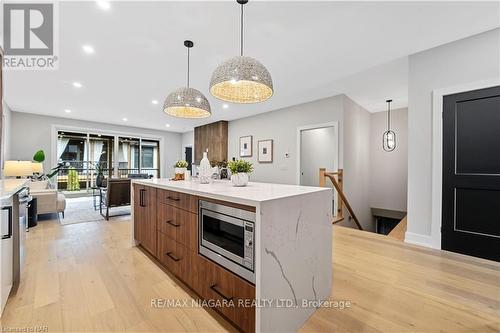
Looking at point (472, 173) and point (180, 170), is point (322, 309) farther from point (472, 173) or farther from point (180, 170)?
point (472, 173)

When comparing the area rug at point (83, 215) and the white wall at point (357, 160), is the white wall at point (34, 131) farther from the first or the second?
the white wall at point (357, 160)

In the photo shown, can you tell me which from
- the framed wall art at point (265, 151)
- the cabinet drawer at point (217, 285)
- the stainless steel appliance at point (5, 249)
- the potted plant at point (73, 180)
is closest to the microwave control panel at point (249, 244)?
the cabinet drawer at point (217, 285)

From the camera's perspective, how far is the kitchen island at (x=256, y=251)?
121cm

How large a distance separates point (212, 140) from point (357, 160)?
4430 millimetres

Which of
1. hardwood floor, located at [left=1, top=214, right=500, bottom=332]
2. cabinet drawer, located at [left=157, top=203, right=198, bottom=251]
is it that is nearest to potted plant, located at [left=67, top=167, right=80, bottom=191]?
hardwood floor, located at [left=1, top=214, right=500, bottom=332]

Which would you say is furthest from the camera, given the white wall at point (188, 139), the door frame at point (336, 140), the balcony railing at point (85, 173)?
the white wall at point (188, 139)

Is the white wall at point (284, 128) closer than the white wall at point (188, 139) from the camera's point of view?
Yes

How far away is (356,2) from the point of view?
75.6 inches

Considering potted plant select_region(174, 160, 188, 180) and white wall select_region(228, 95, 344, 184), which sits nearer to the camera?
potted plant select_region(174, 160, 188, 180)

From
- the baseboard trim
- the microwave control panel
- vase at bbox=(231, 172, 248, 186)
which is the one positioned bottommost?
the baseboard trim

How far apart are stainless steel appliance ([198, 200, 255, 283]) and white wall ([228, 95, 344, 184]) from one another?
11.9ft

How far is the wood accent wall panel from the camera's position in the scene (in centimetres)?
696

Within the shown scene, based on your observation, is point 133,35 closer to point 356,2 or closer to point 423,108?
point 356,2

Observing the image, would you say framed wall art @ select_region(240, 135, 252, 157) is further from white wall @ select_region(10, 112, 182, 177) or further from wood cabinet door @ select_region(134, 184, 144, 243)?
white wall @ select_region(10, 112, 182, 177)
